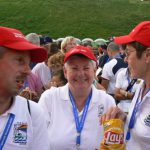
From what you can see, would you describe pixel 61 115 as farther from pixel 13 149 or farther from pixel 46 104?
pixel 13 149

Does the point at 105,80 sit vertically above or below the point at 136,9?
below

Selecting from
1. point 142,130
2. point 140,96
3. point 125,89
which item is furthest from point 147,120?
point 125,89

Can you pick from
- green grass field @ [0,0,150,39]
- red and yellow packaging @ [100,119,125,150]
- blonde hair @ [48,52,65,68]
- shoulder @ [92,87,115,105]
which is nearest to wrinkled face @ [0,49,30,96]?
red and yellow packaging @ [100,119,125,150]

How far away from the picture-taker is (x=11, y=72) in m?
2.66

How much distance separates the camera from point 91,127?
356cm

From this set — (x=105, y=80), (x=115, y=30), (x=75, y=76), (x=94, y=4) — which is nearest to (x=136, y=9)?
(x=94, y=4)

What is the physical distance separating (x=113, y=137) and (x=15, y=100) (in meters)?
0.72

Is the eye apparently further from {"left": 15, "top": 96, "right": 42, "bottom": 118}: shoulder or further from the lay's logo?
the lay's logo

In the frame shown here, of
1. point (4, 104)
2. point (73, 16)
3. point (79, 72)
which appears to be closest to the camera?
point (4, 104)

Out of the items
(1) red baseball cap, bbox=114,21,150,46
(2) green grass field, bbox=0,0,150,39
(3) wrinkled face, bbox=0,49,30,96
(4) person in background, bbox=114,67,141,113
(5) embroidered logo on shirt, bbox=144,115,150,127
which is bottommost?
(4) person in background, bbox=114,67,141,113

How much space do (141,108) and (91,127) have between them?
597mm

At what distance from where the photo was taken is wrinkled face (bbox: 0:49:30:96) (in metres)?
2.65

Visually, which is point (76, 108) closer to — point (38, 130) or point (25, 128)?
point (38, 130)

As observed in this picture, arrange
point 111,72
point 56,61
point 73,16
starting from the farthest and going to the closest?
point 73,16
point 111,72
point 56,61
